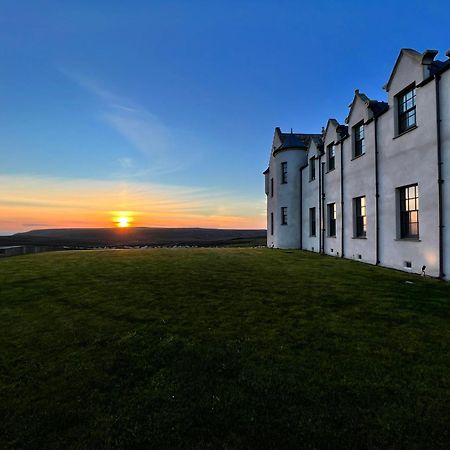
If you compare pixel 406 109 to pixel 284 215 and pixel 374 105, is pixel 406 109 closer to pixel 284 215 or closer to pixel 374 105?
pixel 374 105

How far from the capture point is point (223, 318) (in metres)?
8.47

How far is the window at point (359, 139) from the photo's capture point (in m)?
19.8

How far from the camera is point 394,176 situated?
16031 mm

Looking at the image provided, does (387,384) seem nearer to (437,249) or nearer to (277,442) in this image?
(277,442)

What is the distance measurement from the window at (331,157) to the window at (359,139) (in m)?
3.20

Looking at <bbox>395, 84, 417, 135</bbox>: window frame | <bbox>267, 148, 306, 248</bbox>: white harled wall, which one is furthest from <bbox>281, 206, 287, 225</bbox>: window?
<bbox>395, 84, 417, 135</bbox>: window frame

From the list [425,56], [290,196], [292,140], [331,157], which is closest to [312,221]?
[290,196]

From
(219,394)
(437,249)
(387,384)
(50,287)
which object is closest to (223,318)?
(219,394)

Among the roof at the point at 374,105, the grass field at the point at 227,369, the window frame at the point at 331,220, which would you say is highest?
the roof at the point at 374,105

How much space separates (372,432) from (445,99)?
1370cm

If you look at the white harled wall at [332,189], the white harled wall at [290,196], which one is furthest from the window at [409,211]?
the white harled wall at [290,196]

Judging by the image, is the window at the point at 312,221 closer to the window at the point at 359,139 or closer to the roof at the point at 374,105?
the window at the point at 359,139

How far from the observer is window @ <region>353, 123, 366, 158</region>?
19828 millimetres

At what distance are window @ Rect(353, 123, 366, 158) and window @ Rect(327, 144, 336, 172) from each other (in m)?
3.20
